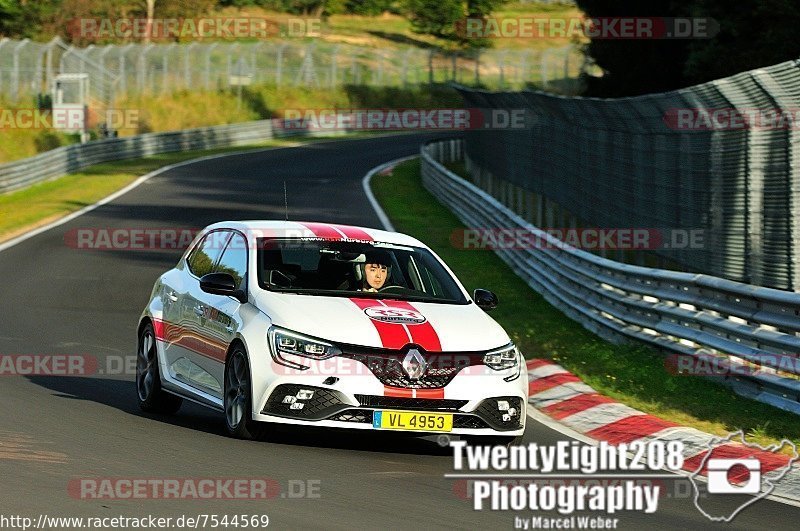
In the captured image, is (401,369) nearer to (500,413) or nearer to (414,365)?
(414,365)

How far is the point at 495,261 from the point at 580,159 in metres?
4.09

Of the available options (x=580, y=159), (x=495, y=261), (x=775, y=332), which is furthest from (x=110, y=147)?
(x=775, y=332)

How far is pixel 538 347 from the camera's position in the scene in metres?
17.2

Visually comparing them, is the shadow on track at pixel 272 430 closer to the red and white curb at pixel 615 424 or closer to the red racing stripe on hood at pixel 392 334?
the red racing stripe on hood at pixel 392 334

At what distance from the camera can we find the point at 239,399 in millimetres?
10453

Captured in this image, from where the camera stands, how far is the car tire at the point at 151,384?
39.5 feet

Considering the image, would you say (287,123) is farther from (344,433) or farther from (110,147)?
(344,433)

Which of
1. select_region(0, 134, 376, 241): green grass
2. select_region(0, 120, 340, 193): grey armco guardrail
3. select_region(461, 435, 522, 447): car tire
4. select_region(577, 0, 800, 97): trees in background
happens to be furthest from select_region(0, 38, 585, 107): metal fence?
select_region(461, 435, 522, 447): car tire

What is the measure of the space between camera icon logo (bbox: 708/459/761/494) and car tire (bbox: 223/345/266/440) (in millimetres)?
2884

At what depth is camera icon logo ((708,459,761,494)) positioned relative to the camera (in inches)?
378

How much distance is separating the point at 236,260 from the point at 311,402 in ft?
6.01

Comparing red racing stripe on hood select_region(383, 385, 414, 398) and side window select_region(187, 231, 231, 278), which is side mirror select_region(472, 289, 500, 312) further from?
side window select_region(187, 231, 231, 278)

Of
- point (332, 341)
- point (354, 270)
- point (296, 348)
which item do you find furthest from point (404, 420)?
point (354, 270)

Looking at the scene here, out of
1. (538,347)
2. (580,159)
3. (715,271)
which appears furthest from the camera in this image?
(580,159)
